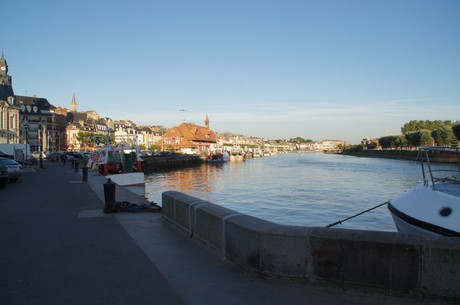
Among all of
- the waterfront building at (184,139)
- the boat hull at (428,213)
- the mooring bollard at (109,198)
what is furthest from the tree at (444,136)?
the mooring bollard at (109,198)

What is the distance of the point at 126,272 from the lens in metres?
6.90

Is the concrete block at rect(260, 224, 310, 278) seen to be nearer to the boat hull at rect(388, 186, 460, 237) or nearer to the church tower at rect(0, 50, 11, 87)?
the boat hull at rect(388, 186, 460, 237)

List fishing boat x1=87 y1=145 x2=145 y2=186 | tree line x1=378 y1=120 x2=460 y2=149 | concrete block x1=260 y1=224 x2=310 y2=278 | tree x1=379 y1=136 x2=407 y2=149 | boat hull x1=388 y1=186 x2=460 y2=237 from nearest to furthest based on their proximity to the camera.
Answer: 1. concrete block x1=260 y1=224 x2=310 y2=278
2. boat hull x1=388 y1=186 x2=460 y2=237
3. fishing boat x1=87 y1=145 x2=145 y2=186
4. tree line x1=378 y1=120 x2=460 y2=149
5. tree x1=379 y1=136 x2=407 y2=149

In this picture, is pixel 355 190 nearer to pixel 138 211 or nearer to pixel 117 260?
pixel 138 211

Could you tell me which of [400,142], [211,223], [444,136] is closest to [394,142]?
[400,142]

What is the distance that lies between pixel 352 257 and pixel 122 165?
103ft

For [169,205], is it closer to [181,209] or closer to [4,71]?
[181,209]

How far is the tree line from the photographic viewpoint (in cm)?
11075

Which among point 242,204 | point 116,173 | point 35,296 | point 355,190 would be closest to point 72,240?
point 35,296

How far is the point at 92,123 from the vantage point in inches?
6083

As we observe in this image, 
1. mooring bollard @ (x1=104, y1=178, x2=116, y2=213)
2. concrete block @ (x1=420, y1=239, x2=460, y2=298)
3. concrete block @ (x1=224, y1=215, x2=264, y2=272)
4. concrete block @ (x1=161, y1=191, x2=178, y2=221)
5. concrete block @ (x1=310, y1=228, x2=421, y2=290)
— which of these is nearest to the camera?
concrete block @ (x1=420, y1=239, x2=460, y2=298)

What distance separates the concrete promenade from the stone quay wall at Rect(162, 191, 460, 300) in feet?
0.56

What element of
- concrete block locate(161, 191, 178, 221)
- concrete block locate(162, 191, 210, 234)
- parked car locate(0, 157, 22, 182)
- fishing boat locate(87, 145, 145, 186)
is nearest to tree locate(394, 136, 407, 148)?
fishing boat locate(87, 145, 145, 186)

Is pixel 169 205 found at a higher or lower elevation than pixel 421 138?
lower
